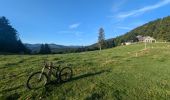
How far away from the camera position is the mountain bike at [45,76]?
13055 mm

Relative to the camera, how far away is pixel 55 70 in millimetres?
14578

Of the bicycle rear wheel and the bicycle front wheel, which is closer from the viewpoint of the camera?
the bicycle front wheel

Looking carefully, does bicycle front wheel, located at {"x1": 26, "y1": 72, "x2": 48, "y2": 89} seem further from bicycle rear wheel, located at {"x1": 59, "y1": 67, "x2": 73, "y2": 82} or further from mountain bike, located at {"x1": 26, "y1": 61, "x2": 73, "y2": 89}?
bicycle rear wheel, located at {"x1": 59, "y1": 67, "x2": 73, "y2": 82}

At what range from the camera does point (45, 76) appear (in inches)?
528

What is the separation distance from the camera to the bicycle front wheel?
1304 cm

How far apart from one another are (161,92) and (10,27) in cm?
9499

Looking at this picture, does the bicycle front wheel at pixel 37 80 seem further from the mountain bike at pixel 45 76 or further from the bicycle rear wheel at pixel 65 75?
the bicycle rear wheel at pixel 65 75

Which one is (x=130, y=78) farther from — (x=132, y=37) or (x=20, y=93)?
(x=132, y=37)

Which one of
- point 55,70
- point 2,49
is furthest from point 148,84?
point 2,49

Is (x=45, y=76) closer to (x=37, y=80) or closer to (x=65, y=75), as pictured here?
(x=37, y=80)

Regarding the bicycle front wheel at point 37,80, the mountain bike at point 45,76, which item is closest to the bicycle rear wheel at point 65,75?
the mountain bike at point 45,76

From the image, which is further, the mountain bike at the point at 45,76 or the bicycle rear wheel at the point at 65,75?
the bicycle rear wheel at the point at 65,75

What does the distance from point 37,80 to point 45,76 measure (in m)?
0.65

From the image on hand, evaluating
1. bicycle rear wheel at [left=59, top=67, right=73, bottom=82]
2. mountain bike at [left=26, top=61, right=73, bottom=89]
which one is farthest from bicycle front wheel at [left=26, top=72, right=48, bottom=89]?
bicycle rear wheel at [left=59, top=67, right=73, bottom=82]
